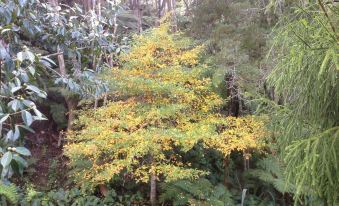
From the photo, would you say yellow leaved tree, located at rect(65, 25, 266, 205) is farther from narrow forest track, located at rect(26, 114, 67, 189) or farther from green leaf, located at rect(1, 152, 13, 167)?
green leaf, located at rect(1, 152, 13, 167)

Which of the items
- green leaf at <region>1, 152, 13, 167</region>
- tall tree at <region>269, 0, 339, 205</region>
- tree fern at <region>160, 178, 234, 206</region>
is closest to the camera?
green leaf at <region>1, 152, 13, 167</region>

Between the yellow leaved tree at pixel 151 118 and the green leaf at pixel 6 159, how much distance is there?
2932mm

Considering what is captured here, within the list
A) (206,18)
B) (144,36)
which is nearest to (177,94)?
(144,36)

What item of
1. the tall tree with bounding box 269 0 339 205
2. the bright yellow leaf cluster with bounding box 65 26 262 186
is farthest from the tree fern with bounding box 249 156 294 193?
the tall tree with bounding box 269 0 339 205

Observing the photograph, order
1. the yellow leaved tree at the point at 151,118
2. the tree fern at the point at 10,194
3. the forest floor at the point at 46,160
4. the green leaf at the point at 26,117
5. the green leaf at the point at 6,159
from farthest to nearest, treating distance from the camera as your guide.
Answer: the forest floor at the point at 46,160
the tree fern at the point at 10,194
the yellow leaved tree at the point at 151,118
the green leaf at the point at 26,117
the green leaf at the point at 6,159

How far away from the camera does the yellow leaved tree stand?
4570 millimetres

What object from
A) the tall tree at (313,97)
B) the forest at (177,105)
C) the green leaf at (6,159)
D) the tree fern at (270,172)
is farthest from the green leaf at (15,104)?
the tree fern at (270,172)

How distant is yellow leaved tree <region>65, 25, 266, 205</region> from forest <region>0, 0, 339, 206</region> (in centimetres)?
2

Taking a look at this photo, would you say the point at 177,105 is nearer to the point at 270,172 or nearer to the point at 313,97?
the point at 313,97

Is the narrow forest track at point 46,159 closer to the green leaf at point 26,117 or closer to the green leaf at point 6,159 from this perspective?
the green leaf at point 26,117

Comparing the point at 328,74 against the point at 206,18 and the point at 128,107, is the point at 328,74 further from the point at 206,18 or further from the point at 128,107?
the point at 206,18

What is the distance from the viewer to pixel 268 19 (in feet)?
20.4

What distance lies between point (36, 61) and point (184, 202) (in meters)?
4.27

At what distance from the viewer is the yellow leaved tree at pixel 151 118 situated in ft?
15.0
